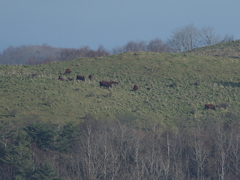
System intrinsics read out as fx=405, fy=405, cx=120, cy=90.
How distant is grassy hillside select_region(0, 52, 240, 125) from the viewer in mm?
39938

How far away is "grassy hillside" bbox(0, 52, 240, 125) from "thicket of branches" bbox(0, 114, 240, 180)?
5299mm

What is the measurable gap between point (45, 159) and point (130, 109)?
46.9 ft

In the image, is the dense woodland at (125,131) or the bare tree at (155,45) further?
the bare tree at (155,45)

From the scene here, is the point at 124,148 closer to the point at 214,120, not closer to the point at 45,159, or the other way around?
the point at 45,159

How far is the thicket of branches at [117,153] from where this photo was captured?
27719mm

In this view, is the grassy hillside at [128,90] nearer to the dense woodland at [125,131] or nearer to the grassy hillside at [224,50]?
the dense woodland at [125,131]

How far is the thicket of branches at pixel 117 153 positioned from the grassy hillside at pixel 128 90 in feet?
17.4

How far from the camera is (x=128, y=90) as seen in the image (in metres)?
→ 48.9

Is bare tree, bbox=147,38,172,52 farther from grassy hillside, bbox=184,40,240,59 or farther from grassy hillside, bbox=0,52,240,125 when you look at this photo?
grassy hillside, bbox=0,52,240,125

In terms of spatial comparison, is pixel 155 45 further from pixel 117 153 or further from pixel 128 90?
pixel 117 153

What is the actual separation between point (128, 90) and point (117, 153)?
1935cm

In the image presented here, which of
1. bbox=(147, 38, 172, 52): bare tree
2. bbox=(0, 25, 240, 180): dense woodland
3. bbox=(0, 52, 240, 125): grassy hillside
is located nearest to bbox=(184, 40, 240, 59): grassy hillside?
bbox=(0, 52, 240, 125): grassy hillside

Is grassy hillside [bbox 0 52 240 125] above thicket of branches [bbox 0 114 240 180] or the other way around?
above

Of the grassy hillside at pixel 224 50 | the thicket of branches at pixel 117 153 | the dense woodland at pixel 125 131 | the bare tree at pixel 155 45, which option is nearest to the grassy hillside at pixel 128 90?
the dense woodland at pixel 125 131
